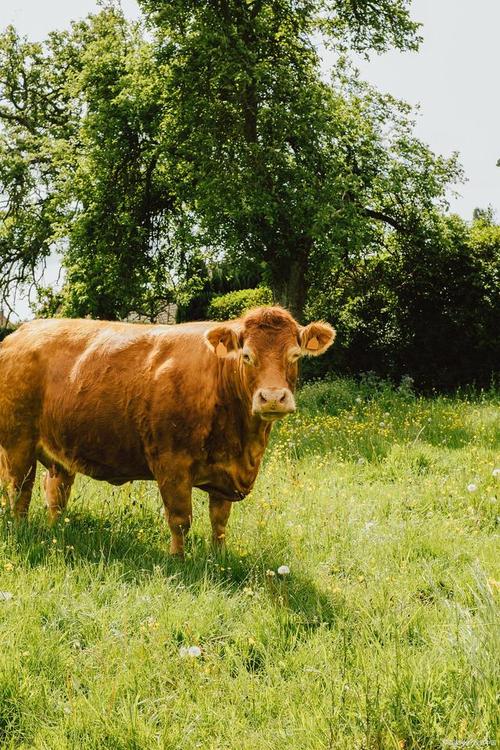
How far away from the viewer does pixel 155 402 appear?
502 cm

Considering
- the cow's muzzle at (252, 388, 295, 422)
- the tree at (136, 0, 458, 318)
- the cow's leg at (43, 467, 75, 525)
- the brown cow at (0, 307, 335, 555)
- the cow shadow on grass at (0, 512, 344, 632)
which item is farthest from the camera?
the tree at (136, 0, 458, 318)

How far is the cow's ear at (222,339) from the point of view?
4938mm

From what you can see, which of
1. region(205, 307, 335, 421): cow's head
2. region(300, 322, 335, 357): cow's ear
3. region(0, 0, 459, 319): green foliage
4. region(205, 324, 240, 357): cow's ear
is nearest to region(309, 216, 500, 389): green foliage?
region(0, 0, 459, 319): green foliage

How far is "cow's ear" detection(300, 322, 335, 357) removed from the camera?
4996 mm

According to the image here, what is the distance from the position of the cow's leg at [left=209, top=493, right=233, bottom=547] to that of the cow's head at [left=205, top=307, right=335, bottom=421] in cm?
88

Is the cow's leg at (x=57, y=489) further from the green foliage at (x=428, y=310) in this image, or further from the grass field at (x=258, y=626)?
the green foliage at (x=428, y=310)

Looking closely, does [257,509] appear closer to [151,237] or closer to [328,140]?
[328,140]

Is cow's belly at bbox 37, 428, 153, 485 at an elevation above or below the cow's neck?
below

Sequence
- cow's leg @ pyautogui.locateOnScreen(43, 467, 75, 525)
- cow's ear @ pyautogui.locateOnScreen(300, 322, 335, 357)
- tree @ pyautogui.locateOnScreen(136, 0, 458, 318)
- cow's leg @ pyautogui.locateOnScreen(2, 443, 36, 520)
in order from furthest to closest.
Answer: tree @ pyautogui.locateOnScreen(136, 0, 458, 318) → cow's leg @ pyautogui.locateOnScreen(43, 467, 75, 525) → cow's leg @ pyautogui.locateOnScreen(2, 443, 36, 520) → cow's ear @ pyautogui.locateOnScreen(300, 322, 335, 357)

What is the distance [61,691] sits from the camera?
10.2 ft

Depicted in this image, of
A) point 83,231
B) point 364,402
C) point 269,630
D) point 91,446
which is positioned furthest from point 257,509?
point 83,231

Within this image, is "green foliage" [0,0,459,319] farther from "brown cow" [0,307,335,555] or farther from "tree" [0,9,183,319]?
"brown cow" [0,307,335,555]

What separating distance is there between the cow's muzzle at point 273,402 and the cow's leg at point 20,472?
2.22m

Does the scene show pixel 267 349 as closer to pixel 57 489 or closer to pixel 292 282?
pixel 57 489
